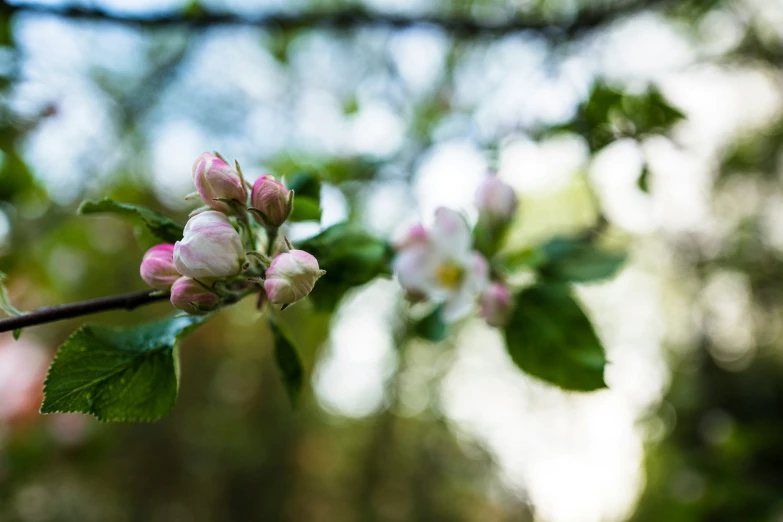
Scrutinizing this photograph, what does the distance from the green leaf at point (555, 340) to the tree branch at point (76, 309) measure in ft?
1.32

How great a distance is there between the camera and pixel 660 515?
1730 mm

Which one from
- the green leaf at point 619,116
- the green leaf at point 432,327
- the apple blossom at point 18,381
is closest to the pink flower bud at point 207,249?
the green leaf at point 432,327

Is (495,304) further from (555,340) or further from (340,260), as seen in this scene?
(340,260)

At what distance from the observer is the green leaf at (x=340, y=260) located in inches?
20.8

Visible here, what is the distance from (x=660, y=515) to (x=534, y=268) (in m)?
1.43

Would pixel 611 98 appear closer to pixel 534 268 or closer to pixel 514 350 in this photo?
pixel 534 268

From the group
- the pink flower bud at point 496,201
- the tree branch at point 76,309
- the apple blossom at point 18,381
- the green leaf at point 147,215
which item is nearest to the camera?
the tree branch at point 76,309

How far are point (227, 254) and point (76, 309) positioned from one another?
4.2 inches

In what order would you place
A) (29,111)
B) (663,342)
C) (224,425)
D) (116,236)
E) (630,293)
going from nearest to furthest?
(29,111)
(116,236)
(224,425)
(663,342)
(630,293)

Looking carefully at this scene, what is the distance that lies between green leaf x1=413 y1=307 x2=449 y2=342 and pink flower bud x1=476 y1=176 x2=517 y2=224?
14cm

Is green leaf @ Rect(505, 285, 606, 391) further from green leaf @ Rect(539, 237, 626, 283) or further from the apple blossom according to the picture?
the apple blossom

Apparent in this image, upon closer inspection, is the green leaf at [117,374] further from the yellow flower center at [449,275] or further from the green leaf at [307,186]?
the yellow flower center at [449,275]

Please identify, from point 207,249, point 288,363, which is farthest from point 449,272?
point 207,249

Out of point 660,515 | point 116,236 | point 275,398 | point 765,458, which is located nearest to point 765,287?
point 765,458
